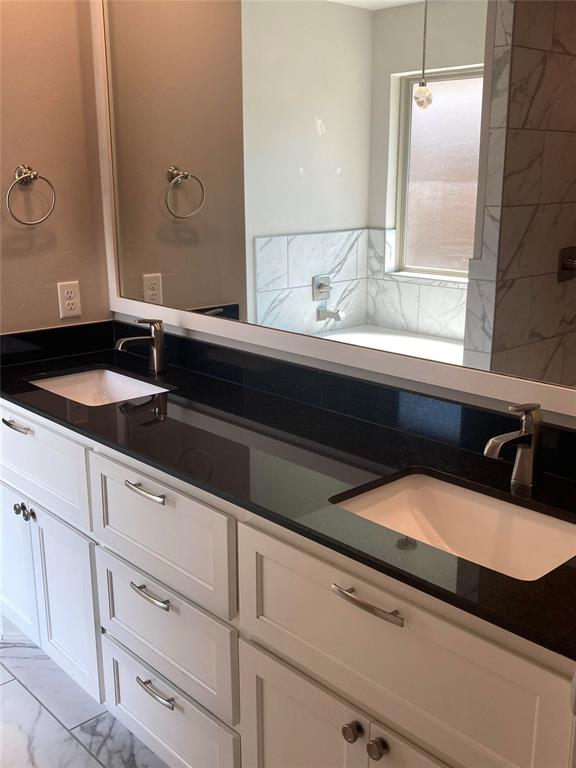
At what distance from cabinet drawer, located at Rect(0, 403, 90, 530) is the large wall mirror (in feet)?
2.03

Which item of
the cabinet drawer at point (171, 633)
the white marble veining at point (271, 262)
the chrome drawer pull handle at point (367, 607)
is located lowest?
the cabinet drawer at point (171, 633)

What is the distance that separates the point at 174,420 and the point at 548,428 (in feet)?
3.08

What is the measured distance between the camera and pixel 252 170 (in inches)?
84.0

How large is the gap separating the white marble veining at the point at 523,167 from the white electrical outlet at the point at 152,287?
139cm

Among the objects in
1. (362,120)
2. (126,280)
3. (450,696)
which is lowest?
(450,696)

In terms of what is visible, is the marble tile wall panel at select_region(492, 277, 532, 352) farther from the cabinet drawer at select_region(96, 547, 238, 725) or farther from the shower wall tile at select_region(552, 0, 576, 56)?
the cabinet drawer at select_region(96, 547, 238, 725)

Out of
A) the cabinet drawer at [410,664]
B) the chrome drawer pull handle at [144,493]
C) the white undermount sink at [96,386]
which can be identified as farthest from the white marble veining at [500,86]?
the white undermount sink at [96,386]

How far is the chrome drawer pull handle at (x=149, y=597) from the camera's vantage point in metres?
1.83

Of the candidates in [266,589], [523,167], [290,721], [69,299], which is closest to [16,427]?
[69,299]

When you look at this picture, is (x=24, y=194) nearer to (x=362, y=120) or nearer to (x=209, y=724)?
(x=362, y=120)

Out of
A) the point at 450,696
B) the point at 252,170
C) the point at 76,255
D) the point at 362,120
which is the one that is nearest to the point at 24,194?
the point at 76,255

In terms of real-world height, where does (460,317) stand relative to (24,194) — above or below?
below

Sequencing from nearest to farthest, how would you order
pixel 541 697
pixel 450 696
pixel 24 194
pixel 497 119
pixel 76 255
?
pixel 541 697
pixel 450 696
pixel 497 119
pixel 24 194
pixel 76 255

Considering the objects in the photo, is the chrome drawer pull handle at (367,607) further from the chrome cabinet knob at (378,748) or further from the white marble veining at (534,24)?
the white marble veining at (534,24)
